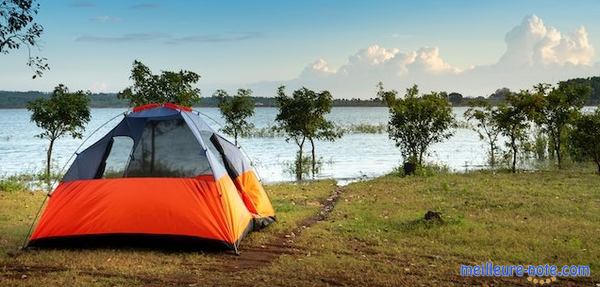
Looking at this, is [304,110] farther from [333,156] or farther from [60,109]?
[333,156]

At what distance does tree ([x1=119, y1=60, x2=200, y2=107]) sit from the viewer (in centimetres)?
2434

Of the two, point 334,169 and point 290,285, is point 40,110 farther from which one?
point 290,285

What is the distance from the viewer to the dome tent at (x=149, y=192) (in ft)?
33.8

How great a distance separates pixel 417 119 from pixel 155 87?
12399 mm

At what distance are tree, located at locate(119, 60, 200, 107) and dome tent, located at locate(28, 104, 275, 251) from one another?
13.0 metres

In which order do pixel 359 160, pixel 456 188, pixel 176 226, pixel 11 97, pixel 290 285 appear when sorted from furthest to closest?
pixel 11 97 < pixel 359 160 < pixel 456 188 < pixel 176 226 < pixel 290 285

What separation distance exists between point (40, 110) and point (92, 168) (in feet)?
62.3

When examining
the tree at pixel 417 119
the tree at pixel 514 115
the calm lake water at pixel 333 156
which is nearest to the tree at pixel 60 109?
the calm lake water at pixel 333 156

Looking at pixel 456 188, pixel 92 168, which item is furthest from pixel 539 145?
pixel 92 168

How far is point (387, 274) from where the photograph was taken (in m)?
8.59

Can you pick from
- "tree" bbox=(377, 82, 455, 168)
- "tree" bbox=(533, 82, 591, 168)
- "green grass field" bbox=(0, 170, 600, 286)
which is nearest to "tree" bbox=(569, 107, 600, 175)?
"tree" bbox=(533, 82, 591, 168)

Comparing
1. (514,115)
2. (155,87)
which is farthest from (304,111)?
(514,115)

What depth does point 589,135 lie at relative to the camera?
24000 mm

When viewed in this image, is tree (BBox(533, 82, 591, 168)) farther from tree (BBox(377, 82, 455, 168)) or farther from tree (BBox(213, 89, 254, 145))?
tree (BBox(213, 89, 254, 145))
